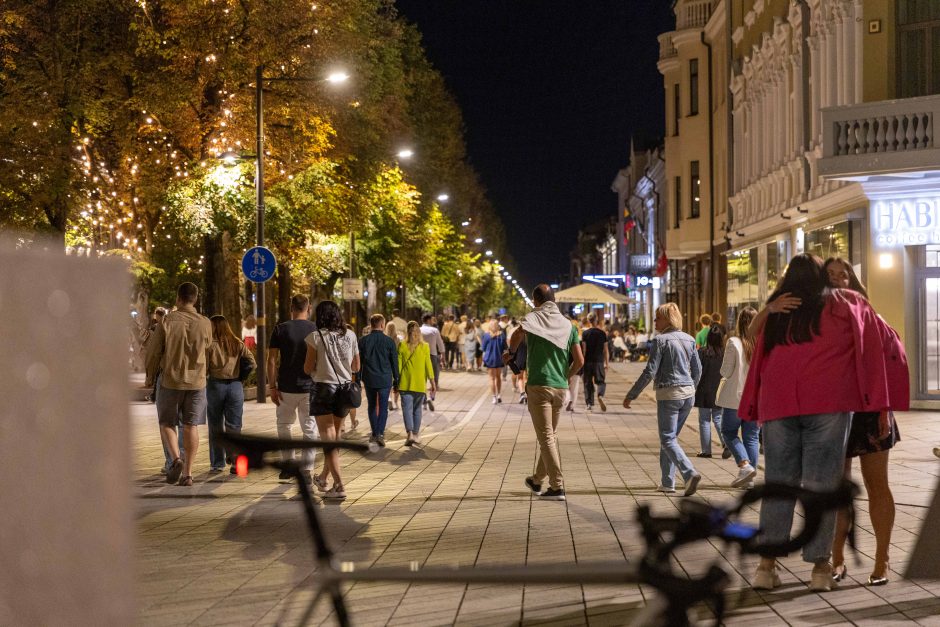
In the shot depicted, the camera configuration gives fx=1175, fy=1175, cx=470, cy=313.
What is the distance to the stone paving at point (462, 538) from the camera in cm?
607

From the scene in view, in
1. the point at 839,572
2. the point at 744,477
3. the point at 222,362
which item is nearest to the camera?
the point at 839,572

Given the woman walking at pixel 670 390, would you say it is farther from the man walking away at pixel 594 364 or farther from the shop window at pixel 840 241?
the man walking away at pixel 594 364

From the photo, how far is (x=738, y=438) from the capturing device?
12.5 m

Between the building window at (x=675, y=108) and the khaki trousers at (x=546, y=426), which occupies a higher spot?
the building window at (x=675, y=108)

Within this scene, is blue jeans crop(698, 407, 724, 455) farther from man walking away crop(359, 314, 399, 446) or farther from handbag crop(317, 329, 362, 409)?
handbag crop(317, 329, 362, 409)

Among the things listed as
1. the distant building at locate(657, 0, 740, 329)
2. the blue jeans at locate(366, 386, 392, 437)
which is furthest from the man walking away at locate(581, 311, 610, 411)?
the distant building at locate(657, 0, 740, 329)

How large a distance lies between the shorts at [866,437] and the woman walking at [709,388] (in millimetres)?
7126

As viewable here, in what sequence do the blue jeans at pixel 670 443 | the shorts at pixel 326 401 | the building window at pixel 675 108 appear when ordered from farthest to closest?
the building window at pixel 675 108
the shorts at pixel 326 401
the blue jeans at pixel 670 443

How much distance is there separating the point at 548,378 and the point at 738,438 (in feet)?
9.05

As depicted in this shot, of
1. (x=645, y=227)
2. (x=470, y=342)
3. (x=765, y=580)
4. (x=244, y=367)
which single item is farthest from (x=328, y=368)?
(x=645, y=227)

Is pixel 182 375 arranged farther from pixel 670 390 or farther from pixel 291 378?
pixel 670 390

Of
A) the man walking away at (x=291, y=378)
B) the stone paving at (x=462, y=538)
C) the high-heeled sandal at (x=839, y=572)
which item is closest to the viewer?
the stone paving at (x=462, y=538)

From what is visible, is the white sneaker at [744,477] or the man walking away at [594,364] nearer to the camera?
the white sneaker at [744,477]

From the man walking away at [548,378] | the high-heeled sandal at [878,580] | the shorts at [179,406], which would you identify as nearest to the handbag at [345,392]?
the shorts at [179,406]
